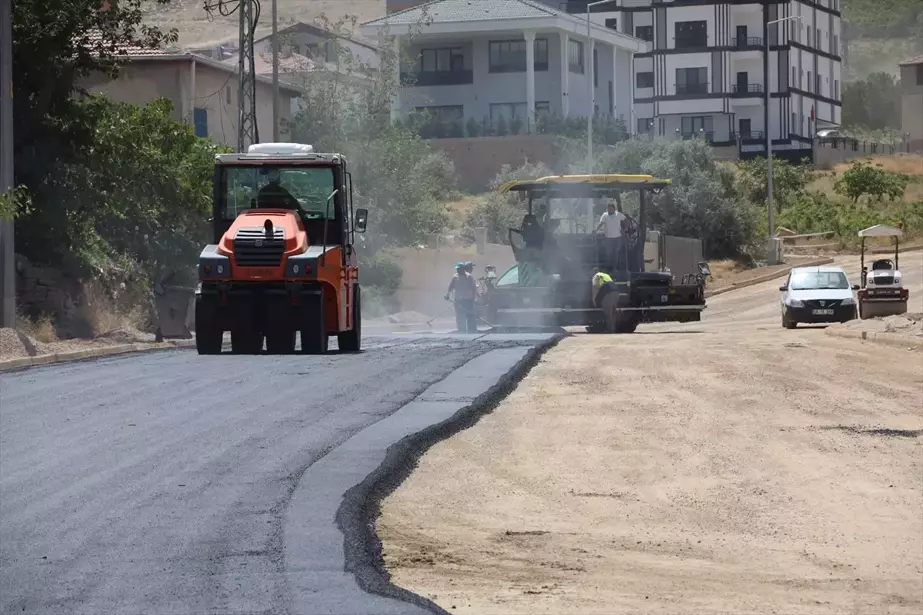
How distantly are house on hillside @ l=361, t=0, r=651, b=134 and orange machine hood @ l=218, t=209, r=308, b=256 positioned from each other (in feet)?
170

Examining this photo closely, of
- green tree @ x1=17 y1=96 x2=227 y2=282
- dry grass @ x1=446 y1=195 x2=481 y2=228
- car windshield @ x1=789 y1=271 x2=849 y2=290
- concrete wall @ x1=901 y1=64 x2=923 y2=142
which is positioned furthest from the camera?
concrete wall @ x1=901 y1=64 x2=923 y2=142

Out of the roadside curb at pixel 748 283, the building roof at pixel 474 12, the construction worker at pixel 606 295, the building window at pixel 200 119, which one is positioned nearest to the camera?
the construction worker at pixel 606 295

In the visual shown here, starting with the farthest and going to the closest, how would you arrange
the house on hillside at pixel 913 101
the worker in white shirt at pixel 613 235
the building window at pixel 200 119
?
1. the house on hillside at pixel 913 101
2. the building window at pixel 200 119
3. the worker in white shirt at pixel 613 235

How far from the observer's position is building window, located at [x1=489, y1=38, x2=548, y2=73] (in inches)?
3063

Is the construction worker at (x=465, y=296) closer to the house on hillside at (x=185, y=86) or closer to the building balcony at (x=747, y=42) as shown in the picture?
the house on hillside at (x=185, y=86)

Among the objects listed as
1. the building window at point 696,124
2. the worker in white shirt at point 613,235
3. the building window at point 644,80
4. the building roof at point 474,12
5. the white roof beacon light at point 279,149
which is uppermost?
the building roof at point 474,12

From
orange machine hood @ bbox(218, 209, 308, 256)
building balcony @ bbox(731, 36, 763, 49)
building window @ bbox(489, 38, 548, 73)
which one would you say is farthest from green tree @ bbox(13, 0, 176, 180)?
building balcony @ bbox(731, 36, 763, 49)

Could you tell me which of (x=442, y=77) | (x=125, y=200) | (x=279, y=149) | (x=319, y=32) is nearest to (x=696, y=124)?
(x=442, y=77)

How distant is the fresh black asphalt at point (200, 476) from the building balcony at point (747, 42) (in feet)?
253

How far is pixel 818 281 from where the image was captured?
38.9 metres

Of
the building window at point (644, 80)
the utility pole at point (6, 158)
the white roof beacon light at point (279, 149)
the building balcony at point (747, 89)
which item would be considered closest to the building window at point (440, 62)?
the building balcony at point (747, 89)

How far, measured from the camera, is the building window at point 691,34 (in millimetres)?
95838

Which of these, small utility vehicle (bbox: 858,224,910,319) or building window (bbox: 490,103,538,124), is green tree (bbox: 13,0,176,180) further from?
building window (bbox: 490,103,538,124)

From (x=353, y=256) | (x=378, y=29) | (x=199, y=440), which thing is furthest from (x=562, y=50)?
(x=199, y=440)
